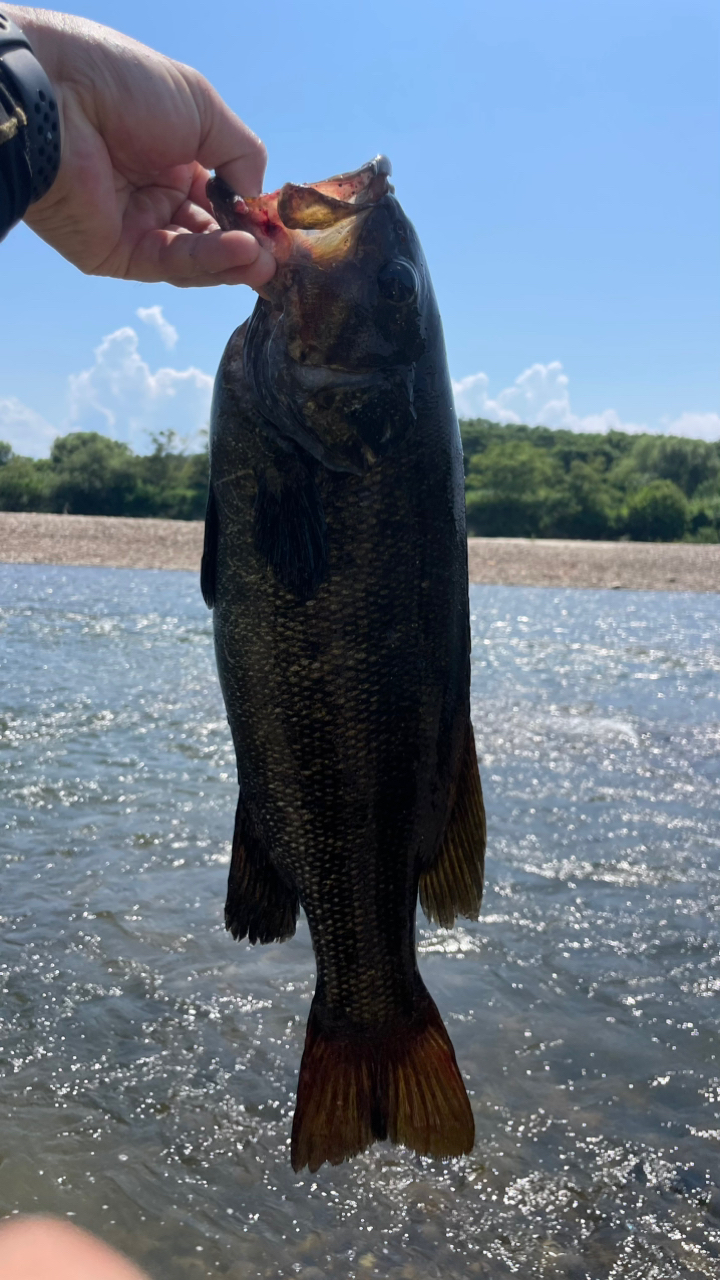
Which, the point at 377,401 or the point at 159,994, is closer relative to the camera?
the point at 377,401

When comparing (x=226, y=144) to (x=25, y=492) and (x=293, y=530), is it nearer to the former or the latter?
(x=293, y=530)

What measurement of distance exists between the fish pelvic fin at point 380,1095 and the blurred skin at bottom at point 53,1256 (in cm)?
59

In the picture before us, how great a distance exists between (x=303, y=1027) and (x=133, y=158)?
354cm

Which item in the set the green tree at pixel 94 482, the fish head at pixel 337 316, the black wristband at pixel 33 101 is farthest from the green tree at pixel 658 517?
the black wristband at pixel 33 101

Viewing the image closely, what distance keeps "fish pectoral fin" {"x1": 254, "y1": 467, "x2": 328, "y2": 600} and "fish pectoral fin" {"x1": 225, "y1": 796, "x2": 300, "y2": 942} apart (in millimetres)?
656

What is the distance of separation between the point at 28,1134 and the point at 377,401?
115 inches

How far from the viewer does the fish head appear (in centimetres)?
224

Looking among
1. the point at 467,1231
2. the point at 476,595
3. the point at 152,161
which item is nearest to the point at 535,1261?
the point at 467,1231

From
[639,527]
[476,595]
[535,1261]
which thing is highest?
[639,527]

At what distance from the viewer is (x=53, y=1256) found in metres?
2.46

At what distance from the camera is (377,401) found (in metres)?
2.26

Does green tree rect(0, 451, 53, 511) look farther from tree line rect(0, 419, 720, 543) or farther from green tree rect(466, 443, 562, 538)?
green tree rect(466, 443, 562, 538)

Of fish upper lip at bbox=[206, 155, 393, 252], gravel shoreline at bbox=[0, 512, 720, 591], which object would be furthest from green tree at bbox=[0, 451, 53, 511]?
fish upper lip at bbox=[206, 155, 393, 252]

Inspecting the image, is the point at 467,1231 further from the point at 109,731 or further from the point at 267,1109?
the point at 109,731
